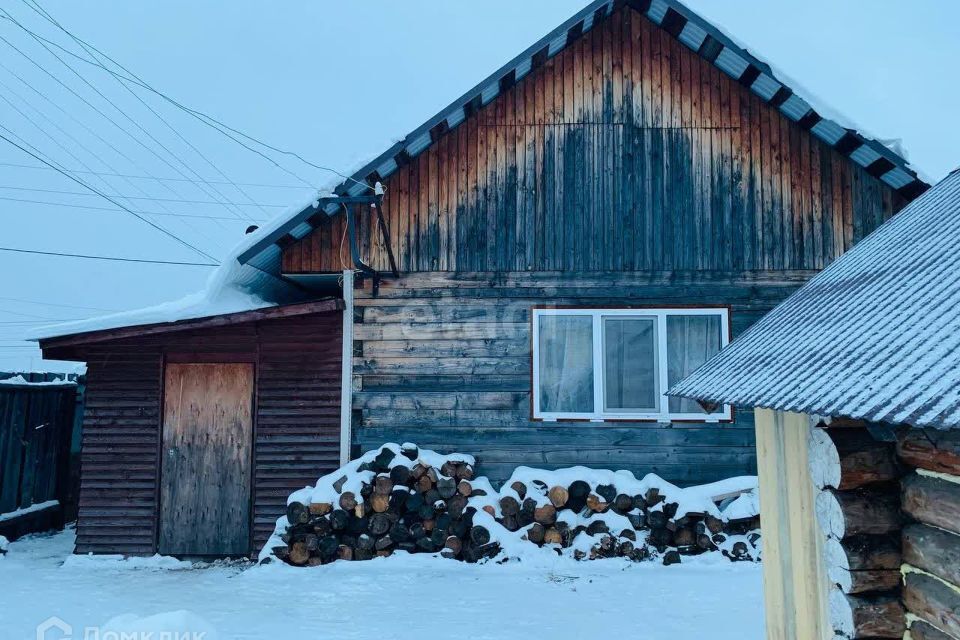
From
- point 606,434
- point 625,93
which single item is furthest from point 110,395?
point 625,93

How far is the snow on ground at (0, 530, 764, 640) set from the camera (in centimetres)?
579

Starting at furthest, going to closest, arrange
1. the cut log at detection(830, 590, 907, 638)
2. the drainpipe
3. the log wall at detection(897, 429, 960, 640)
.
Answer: the drainpipe, the cut log at detection(830, 590, 907, 638), the log wall at detection(897, 429, 960, 640)

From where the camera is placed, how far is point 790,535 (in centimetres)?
489

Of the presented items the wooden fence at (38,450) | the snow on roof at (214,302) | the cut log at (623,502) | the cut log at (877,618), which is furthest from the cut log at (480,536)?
the wooden fence at (38,450)

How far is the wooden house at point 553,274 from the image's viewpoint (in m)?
8.77

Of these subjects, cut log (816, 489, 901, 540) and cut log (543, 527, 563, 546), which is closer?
cut log (816, 489, 901, 540)

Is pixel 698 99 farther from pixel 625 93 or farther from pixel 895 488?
pixel 895 488

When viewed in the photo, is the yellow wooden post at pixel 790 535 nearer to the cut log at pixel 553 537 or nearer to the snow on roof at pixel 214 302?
the cut log at pixel 553 537

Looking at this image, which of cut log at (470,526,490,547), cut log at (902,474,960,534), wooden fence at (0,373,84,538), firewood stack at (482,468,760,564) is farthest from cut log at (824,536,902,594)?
wooden fence at (0,373,84,538)

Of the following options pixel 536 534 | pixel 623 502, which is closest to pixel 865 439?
pixel 623 502

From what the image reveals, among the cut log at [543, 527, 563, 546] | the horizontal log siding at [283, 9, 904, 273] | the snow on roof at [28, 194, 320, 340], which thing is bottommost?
the cut log at [543, 527, 563, 546]

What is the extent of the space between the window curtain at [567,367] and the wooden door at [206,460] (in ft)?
13.5

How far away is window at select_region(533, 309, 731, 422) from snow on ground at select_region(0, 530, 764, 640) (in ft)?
6.34

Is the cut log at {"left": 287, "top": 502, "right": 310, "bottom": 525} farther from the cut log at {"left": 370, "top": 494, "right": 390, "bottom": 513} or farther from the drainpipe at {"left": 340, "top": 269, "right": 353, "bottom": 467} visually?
the drainpipe at {"left": 340, "top": 269, "right": 353, "bottom": 467}
